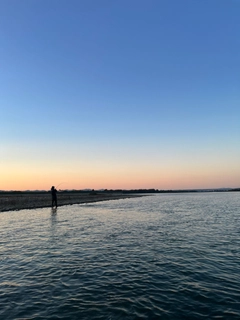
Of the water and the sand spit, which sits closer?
the water

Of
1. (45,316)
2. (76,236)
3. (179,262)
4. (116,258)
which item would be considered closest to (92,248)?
(116,258)

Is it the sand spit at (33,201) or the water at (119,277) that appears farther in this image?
the sand spit at (33,201)

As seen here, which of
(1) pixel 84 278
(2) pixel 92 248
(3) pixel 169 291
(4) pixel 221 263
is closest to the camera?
(3) pixel 169 291

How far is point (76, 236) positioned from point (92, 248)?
4067mm

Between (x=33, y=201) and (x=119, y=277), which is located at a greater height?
(x=33, y=201)

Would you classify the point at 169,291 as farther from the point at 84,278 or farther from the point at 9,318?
the point at 9,318

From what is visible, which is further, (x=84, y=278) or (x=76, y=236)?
(x=76, y=236)

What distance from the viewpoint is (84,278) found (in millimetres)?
10922

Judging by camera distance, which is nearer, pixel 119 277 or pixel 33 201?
pixel 119 277

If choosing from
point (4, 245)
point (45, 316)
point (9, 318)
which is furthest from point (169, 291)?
point (4, 245)

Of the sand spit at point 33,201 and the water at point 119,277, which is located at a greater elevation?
the sand spit at point 33,201

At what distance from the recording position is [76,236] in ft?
64.9

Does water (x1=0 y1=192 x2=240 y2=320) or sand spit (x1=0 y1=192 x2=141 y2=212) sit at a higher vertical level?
sand spit (x1=0 y1=192 x2=141 y2=212)

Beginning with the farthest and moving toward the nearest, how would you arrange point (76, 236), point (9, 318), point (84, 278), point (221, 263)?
point (76, 236)
point (221, 263)
point (84, 278)
point (9, 318)
